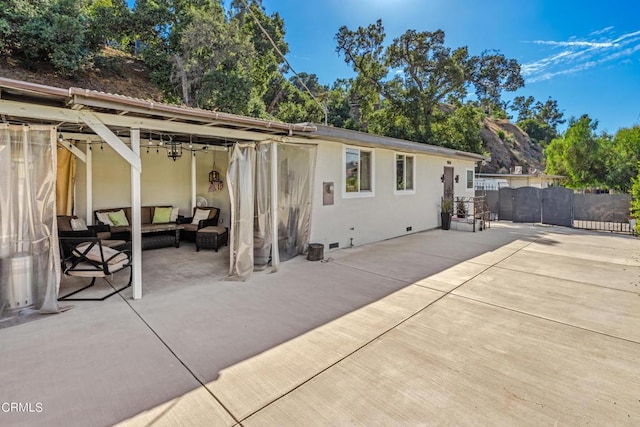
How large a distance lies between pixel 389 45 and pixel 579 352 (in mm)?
22589

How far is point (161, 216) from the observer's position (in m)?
8.20

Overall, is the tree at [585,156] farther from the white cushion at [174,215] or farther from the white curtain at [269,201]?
the white cushion at [174,215]

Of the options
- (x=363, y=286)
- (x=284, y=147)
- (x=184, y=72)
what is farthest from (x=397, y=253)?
(x=184, y=72)

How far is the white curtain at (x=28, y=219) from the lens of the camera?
3.64 m

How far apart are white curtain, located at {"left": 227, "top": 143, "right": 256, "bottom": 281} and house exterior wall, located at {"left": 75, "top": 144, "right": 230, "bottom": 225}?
389 centimetres

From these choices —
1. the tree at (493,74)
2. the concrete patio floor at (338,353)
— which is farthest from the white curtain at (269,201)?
the tree at (493,74)

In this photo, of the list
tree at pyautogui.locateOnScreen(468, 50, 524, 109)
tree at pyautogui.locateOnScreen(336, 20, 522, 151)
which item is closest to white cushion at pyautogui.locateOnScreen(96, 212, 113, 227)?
tree at pyautogui.locateOnScreen(336, 20, 522, 151)

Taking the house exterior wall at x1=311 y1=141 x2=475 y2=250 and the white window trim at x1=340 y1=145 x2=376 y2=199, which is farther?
the white window trim at x1=340 y1=145 x2=376 y2=199

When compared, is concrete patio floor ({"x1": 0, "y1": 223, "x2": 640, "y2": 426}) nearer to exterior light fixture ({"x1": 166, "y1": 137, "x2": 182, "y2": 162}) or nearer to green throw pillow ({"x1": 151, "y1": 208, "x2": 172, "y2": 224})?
green throw pillow ({"x1": 151, "y1": 208, "x2": 172, "y2": 224})

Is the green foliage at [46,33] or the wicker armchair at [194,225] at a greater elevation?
the green foliage at [46,33]

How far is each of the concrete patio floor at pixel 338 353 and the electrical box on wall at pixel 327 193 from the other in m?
2.33

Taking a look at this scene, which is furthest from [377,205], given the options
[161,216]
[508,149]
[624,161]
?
[508,149]

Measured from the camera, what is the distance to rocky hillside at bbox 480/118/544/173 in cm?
3272

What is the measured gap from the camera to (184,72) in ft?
52.1
